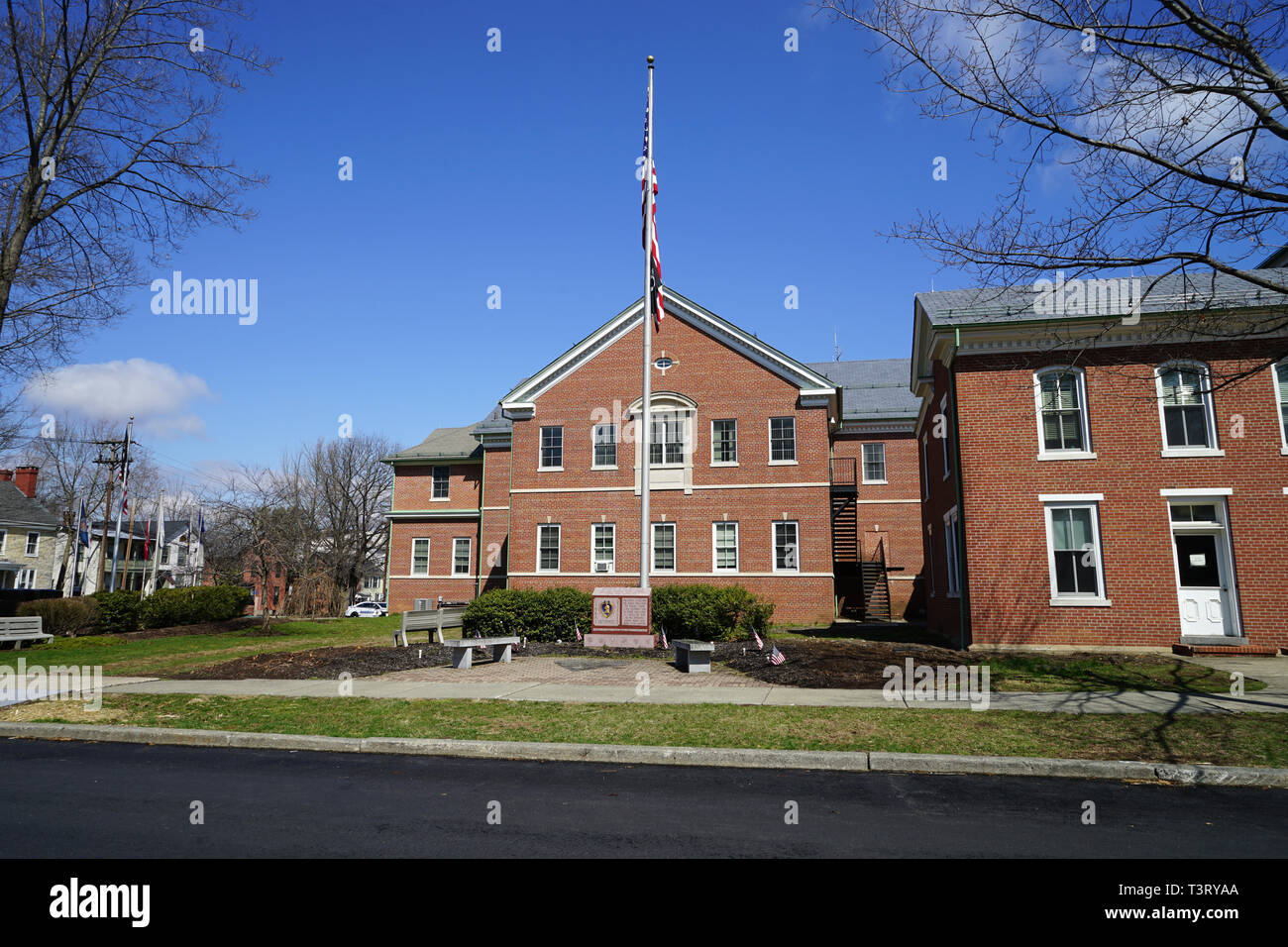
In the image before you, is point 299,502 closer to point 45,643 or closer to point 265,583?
point 265,583

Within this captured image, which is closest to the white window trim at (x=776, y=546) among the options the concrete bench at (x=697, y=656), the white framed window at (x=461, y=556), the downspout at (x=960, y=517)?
the downspout at (x=960, y=517)

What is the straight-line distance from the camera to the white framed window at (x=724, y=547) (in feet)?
90.2

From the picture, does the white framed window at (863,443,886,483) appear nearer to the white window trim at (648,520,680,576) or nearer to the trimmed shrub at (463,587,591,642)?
the white window trim at (648,520,680,576)

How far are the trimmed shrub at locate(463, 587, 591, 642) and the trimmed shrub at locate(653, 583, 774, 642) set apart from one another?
6.68ft

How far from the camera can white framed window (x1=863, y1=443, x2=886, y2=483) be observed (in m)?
34.2

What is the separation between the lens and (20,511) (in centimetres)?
5288

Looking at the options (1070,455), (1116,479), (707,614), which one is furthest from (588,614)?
(1116,479)

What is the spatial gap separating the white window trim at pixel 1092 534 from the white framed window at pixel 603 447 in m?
15.8

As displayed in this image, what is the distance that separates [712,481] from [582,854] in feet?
76.6

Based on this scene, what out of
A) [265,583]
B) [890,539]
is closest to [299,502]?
[265,583]

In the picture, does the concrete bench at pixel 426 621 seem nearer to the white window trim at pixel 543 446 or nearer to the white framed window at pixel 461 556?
the white window trim at pixel 543 446

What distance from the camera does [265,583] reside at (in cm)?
2725
